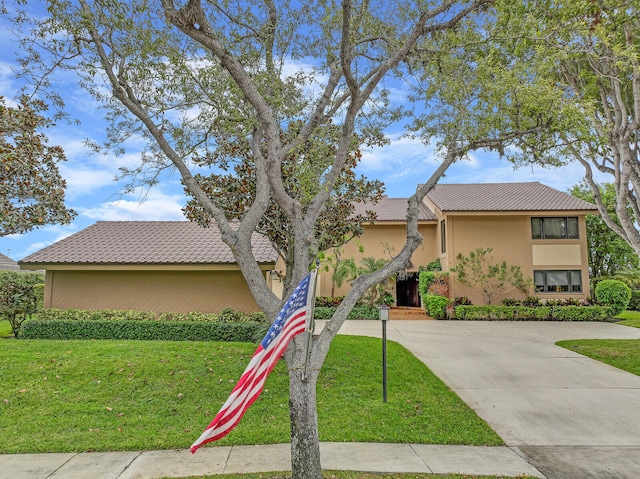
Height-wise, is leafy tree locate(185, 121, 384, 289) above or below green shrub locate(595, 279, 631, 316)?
above

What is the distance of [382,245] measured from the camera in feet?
78.2

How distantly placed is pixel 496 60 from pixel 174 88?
5.58 m

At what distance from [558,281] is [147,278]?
19240 mm

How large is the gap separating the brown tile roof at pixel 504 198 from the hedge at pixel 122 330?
1225 centimetres

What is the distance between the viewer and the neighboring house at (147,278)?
14.9m

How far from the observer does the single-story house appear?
596 inches

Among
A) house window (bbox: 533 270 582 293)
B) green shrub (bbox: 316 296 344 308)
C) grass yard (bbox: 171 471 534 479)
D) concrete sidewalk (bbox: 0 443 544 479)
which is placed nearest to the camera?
grass yard (bbox: 171 471 534 479)

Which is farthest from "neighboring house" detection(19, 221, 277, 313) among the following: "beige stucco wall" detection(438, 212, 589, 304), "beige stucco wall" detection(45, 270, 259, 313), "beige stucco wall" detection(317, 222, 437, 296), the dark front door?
the dark front door

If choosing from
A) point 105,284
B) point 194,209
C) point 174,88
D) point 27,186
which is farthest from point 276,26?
point 105,284

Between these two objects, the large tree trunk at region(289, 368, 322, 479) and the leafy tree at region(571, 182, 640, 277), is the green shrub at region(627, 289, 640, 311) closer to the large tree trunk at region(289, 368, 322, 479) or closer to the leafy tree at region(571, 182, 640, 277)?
the leafy tree at region(571, 182, 640, 277)

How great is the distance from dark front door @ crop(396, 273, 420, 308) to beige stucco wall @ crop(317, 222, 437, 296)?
5.21 ft

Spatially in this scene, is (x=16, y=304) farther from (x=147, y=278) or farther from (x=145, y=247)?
(x=145, y=247)

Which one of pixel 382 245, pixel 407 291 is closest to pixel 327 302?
pixel 382 245

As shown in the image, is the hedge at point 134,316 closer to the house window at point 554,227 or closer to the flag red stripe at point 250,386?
the flag red stripe at point 250,386
